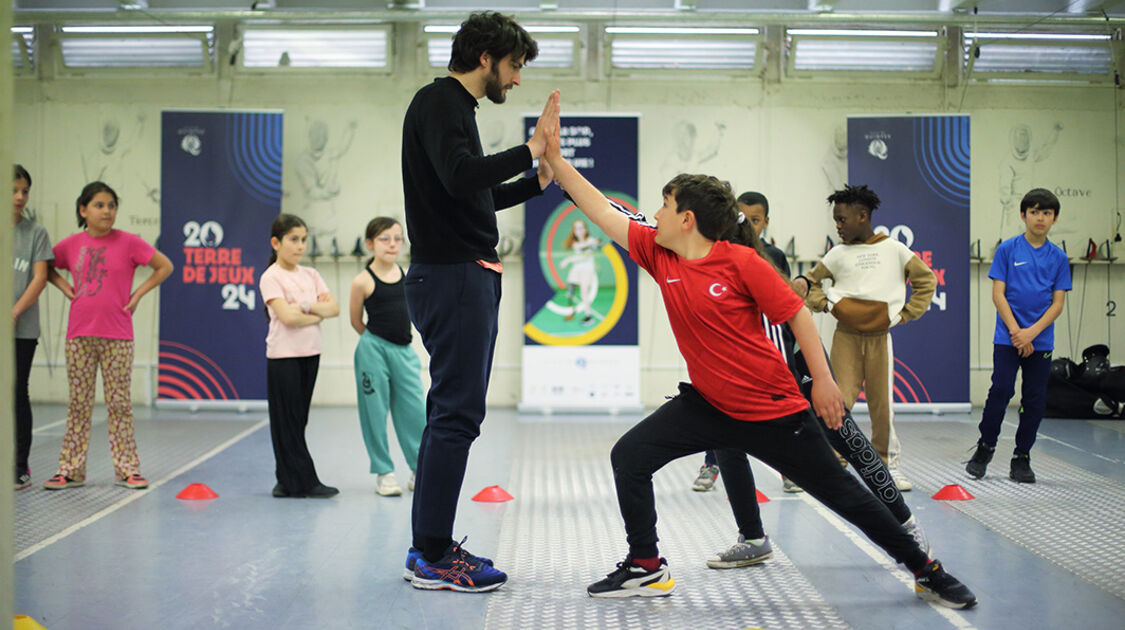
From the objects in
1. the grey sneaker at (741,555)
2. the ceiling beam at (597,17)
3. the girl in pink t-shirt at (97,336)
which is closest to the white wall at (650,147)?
the ceiling beam at (597,17)

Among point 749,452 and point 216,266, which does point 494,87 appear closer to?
point 749,452

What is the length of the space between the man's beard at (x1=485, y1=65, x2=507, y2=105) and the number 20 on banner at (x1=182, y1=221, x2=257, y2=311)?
565 cm

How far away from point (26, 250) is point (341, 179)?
3.83 meters

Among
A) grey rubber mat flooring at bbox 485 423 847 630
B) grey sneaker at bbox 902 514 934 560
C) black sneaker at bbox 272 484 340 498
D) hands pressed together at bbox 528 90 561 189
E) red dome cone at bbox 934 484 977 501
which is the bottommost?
black sneaker at bbox 272 484 340 498

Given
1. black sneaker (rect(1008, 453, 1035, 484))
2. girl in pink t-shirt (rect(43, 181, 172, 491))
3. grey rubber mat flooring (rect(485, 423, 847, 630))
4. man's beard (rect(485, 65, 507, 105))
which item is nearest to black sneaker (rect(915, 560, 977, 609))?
grey rubber mat flooring (rect(485, 423, 847, 630))

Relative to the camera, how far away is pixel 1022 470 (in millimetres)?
5168

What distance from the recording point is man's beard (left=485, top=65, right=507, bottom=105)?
3082mm

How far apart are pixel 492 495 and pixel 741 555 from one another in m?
1.62

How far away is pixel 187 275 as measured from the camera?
8.19 meters

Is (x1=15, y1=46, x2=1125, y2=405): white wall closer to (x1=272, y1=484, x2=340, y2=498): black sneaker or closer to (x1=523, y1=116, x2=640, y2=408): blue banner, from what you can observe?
(x1=523, y1=116, x2=640, y2=408): blue banner

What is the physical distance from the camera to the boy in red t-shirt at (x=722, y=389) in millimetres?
2883

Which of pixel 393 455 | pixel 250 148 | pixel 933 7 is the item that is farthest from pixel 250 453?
pixel 933 7

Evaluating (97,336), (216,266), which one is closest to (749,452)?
(97,336)

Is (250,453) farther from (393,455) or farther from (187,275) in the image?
(187,275)
